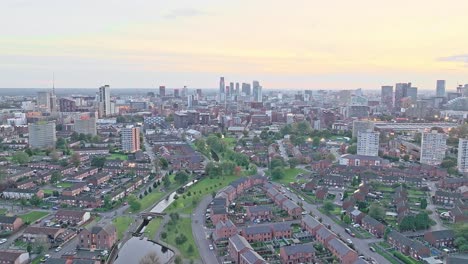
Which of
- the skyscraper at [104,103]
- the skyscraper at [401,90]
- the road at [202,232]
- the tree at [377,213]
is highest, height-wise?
the skyscraper at [401,90]

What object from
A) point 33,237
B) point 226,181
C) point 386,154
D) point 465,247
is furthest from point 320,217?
point 386,154

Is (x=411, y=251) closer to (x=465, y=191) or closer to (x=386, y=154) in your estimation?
(x=465, y=191)

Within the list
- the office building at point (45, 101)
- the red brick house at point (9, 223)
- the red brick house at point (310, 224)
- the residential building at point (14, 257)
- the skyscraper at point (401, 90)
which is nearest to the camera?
the residential building at point (14, 257)

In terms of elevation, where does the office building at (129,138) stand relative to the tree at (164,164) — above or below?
above

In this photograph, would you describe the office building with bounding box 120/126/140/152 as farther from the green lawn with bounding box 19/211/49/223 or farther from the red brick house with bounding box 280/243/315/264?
the red brick house with bounding box 280/243/315/264

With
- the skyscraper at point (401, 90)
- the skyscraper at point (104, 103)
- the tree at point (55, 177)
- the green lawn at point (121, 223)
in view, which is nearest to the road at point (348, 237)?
the green lawn at point (121, 223)

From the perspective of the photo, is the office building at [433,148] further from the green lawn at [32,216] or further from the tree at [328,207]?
the green lawn at [32,216]

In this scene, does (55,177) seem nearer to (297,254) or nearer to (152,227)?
(152,227)
